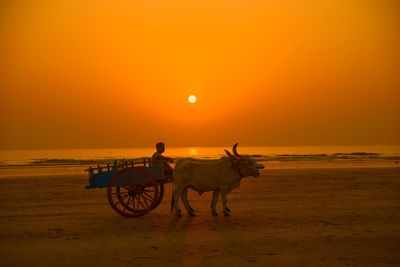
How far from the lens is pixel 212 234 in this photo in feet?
30.7

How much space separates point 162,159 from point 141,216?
4.84 feet

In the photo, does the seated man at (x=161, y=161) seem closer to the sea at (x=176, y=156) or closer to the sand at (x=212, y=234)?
the sand at (x=212, y=234)

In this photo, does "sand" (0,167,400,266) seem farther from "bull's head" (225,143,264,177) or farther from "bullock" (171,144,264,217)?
"bull's head" (225,143,264,177)

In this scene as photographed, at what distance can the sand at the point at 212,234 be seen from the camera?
7.50 m

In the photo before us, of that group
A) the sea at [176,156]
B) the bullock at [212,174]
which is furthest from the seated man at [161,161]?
the sea at [176,156]

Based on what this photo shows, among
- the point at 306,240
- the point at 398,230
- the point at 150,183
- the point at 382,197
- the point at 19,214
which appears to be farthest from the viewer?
the point at 382,197

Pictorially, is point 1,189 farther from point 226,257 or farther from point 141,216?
point 226,257

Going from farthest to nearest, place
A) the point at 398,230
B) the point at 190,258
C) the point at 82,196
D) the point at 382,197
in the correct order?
the point at 82,196, the point at 382,197, the point at 398,230, the point at 190,258

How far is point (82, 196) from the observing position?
17.1m

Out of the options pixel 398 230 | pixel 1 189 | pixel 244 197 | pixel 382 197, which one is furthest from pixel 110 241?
pixel 1 189

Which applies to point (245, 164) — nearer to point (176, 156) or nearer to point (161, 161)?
point (161, 161)

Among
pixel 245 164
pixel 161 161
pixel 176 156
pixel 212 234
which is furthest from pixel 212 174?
pixel 176 156

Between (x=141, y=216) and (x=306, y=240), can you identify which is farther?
(x=141, y=216)

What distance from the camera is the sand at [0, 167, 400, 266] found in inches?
295
